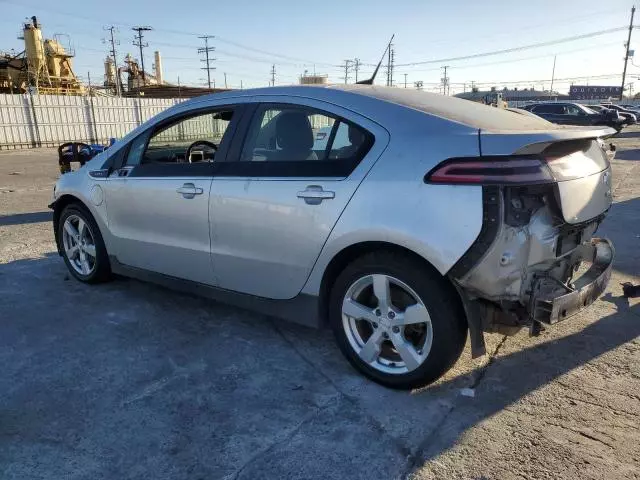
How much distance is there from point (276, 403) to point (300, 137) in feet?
5.38

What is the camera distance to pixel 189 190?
369cm

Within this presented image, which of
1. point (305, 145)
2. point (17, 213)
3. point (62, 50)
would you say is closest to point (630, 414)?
point (305, 145)

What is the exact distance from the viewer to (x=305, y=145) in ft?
10.8

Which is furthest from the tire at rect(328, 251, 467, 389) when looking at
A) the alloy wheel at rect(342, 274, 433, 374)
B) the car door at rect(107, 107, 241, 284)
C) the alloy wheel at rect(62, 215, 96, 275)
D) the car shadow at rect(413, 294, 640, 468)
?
the alloy wheel at rect(62, 215, 96, 275)

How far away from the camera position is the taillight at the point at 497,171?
2.44 metres

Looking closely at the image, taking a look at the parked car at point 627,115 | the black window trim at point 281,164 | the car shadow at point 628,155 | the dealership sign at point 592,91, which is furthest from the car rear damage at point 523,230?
the dealership sign at point 592,91

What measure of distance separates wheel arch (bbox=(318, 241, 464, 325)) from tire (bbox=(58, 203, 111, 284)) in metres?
2.42

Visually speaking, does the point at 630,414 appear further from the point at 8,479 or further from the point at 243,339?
the point at 8,479

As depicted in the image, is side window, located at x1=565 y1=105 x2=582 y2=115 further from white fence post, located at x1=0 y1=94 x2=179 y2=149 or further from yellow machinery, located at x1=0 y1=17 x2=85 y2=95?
yellow machinery, located at x1=0 y1=17 x2=85 y2=95

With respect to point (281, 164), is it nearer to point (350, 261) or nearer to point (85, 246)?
point (350, 261)

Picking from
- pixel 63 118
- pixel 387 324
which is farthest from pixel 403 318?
pixel 63 118

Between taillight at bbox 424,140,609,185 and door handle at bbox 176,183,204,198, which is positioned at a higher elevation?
taillight at bbox 424,140,609,185

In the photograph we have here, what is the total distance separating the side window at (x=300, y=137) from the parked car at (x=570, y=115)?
25.6 metres

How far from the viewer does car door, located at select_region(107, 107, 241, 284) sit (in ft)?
12.1
